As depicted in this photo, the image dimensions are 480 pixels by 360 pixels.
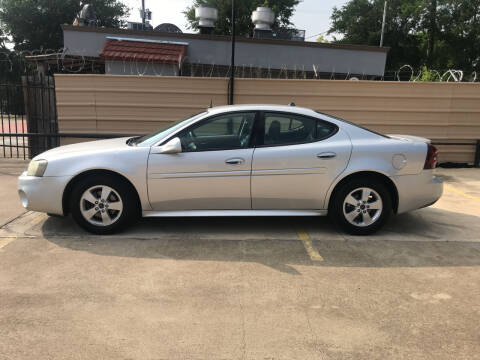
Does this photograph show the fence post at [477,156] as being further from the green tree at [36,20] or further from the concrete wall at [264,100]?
the green tree at [36,20]

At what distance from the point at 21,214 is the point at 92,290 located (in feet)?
8.71

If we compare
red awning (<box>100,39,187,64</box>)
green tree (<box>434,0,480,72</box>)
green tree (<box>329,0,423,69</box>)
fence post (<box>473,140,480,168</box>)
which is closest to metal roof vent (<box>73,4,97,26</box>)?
red awning (<box>100,39,187,64</box>)

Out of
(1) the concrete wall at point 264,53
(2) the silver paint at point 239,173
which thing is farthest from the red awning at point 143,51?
(2) the silver paint at point 239,173

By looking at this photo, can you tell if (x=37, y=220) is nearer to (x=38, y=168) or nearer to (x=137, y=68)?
(x=38, y=168)

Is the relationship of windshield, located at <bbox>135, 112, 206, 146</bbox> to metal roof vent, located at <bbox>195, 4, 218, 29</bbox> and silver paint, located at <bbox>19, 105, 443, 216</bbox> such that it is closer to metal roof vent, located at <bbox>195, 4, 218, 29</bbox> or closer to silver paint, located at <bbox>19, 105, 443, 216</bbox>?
silver paint, located at <bbox>19, 105, 443, 216</bbox>

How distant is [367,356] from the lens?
8.95 ft

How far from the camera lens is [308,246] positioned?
4.60m

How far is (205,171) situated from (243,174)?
1.38 ft

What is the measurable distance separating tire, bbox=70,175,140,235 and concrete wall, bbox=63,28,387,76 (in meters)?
10.6

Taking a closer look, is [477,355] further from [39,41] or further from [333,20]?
[333,20]

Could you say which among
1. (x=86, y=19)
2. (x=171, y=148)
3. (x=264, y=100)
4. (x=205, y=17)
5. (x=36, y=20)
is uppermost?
(x=36, y=20)

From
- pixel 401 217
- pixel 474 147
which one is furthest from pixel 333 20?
pixel 401 217

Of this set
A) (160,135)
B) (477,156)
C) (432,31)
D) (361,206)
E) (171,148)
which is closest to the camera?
(171,148)

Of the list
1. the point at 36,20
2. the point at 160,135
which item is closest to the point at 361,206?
the point at 160,135
